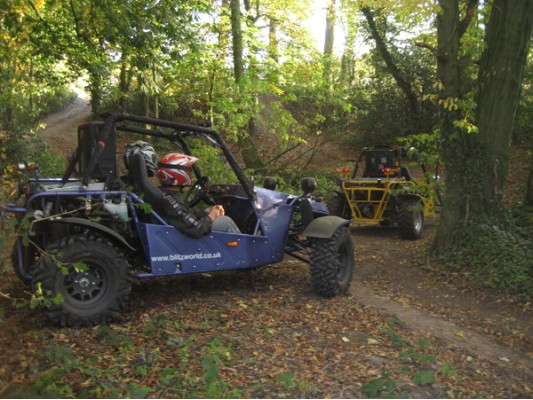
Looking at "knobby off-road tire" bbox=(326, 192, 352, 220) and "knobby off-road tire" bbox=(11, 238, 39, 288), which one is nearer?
"knobby off-road tire" bbox=(11, 238, 39, 288)

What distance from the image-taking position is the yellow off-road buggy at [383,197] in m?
9.98

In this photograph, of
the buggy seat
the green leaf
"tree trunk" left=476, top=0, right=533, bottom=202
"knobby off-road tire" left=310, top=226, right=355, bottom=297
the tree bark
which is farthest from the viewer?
the tree bark

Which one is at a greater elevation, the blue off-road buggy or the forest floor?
the blue off-road buggy

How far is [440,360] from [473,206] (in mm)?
3692

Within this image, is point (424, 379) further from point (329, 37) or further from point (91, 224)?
point (329, 37)

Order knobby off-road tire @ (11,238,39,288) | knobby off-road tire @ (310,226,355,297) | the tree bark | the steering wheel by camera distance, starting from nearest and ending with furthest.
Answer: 1. knobby off-road tire @ (11,238,39,288)
2. knobby off-road tire @ (310,226,355,297)
3. the steering wheel
4. the tree bark

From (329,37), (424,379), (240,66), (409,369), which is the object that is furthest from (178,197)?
(329,37)

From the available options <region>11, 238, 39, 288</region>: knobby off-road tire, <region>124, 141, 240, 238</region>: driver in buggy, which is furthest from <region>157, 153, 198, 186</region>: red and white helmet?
<region>11, 238, 39, 288</region>: knobby off-road tire

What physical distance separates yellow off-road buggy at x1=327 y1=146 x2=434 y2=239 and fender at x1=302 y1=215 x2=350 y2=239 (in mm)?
4140

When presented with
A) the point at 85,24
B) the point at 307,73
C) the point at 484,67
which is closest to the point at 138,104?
the point at 307,73

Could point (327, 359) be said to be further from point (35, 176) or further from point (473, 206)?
point (473, 206)

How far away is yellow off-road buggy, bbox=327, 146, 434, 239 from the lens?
9977mm

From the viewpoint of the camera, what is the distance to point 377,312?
18.2 feet

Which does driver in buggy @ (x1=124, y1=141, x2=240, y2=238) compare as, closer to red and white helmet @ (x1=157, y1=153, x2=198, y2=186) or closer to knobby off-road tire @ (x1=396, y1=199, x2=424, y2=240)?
red and white helmet @ (x1=157, y1=153, x2=198, y2=186)
